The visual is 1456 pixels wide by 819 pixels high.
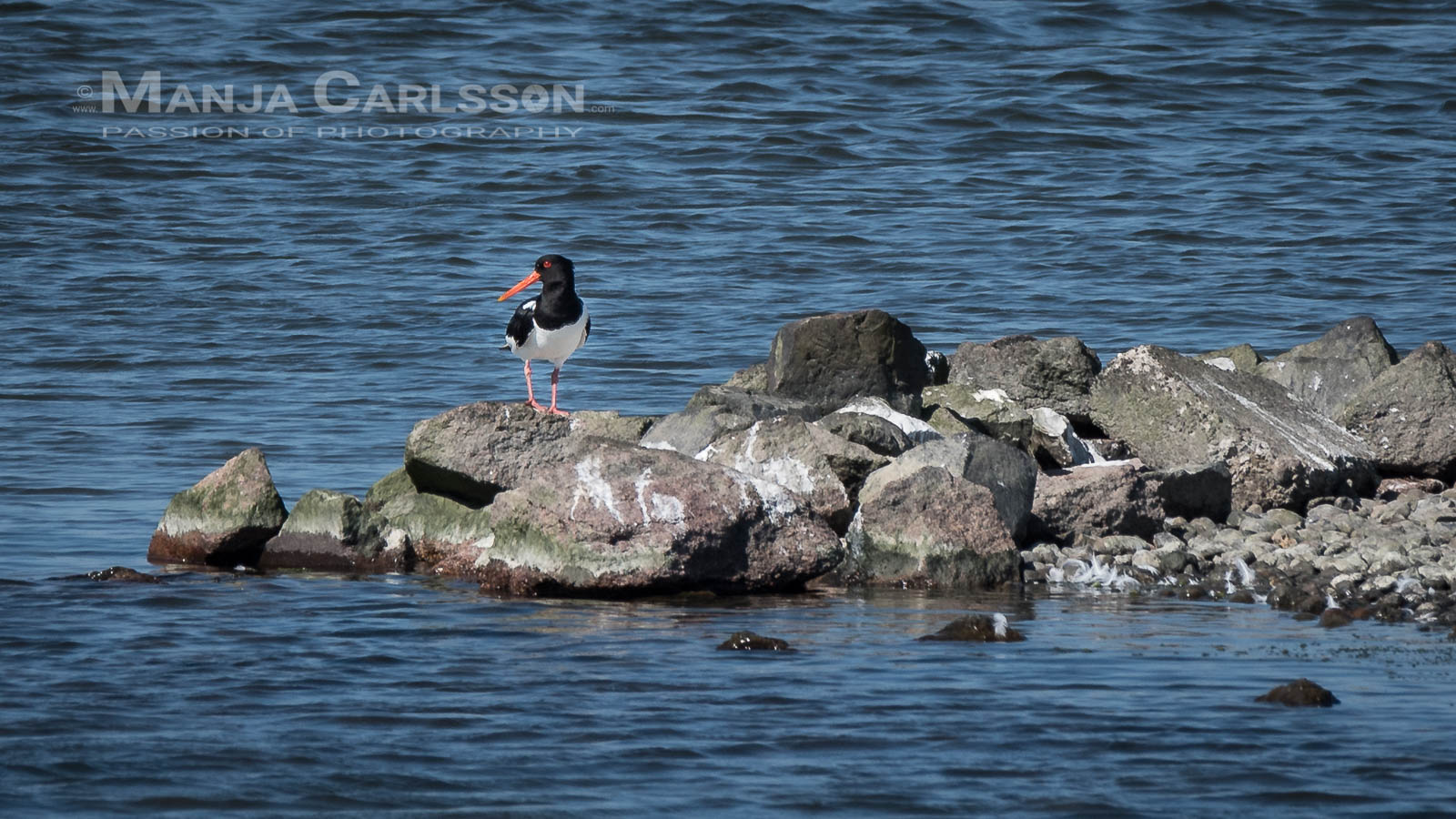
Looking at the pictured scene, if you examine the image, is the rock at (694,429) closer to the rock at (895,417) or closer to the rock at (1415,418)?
the rock at (895,417)

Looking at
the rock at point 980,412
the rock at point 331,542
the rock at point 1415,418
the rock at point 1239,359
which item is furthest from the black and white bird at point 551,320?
the rock at point 1415,418

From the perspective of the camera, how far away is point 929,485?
9.66 m

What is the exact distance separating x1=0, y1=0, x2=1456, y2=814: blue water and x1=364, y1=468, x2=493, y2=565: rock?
0.62 meters

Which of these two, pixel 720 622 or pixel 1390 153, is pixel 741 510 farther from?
pixel 1390 153

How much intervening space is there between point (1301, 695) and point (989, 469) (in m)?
3.13

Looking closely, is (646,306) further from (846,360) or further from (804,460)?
(804,460)

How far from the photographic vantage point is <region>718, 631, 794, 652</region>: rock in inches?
321

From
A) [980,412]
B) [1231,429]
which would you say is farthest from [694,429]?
[1231,429]

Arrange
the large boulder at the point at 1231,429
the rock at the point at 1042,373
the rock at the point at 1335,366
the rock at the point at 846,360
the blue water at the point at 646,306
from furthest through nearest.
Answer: the rock at the point at 1335,366 → the rock at the point at 1042,373 → the rock at the point at 846,360 → the large boulder at the point at 1231,429 → the blue water at the point at 646,306

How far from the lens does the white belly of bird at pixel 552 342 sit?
42.7 feet

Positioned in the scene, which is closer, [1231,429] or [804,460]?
[804,460]

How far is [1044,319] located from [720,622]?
12.2m

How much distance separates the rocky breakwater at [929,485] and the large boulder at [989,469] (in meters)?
0.02

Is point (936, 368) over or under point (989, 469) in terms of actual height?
over
